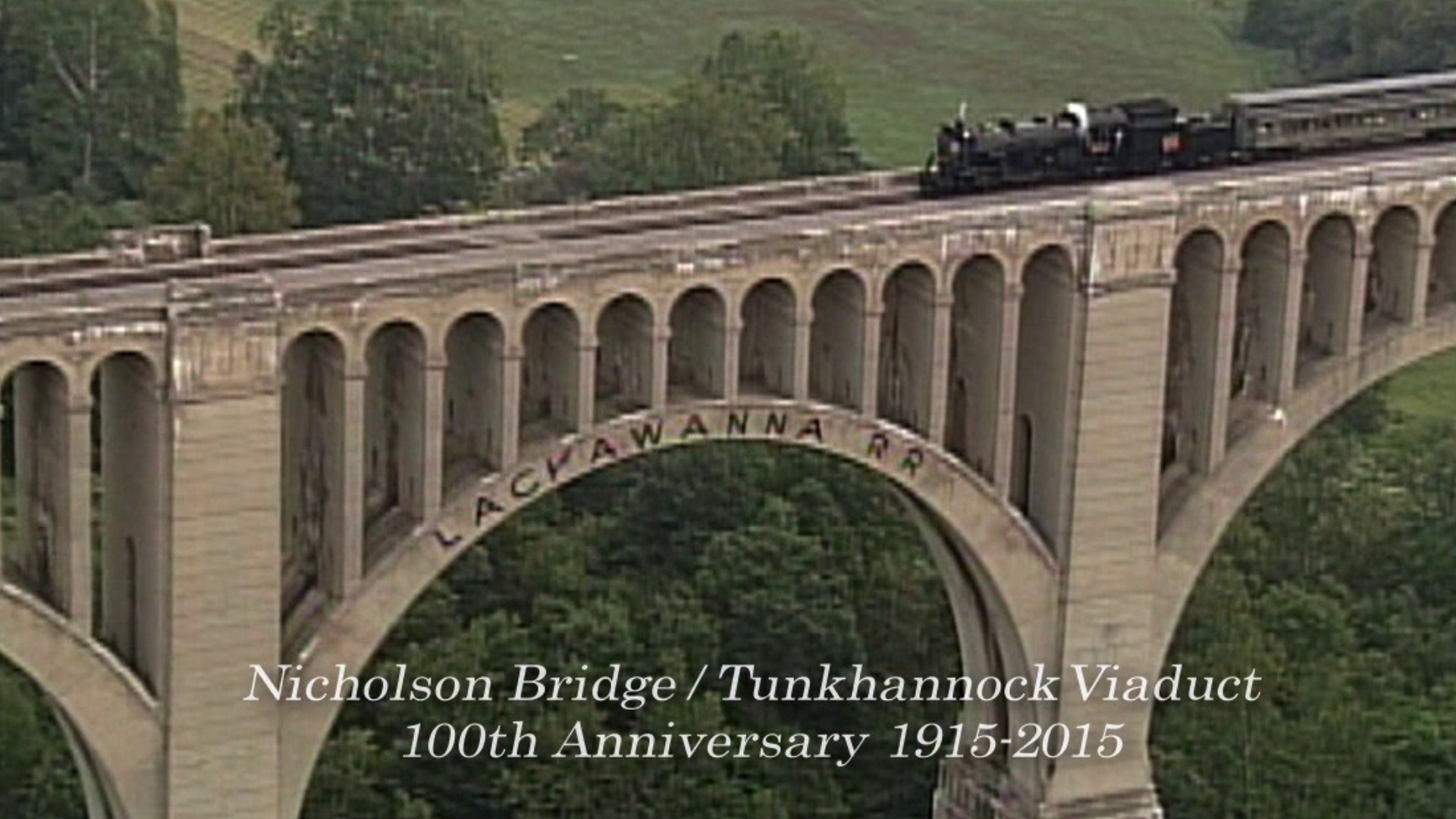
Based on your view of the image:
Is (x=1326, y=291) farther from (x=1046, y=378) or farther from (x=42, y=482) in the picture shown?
(x=42, y=482)

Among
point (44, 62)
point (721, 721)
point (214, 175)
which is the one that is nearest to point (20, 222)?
point (214, 175)

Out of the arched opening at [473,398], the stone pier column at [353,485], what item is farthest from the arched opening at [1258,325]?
the stone pier column at [353,485]

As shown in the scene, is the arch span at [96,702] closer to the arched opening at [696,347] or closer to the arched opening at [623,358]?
the arched opening at [623,358]

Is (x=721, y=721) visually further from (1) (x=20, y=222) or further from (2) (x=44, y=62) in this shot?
(2) (x=44, y=62)

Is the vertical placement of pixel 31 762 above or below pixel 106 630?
below

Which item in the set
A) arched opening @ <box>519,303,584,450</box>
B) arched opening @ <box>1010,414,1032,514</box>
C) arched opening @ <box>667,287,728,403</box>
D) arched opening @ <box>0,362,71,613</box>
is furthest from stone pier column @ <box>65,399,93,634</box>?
arched opening @ <box>1010,414,1032,514</box>

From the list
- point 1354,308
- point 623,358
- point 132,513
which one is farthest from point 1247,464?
point 132,513

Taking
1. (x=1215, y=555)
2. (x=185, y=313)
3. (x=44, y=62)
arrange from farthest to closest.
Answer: (x=44, y=62) < (x=1215, y=555) < (x=185, y=313)
